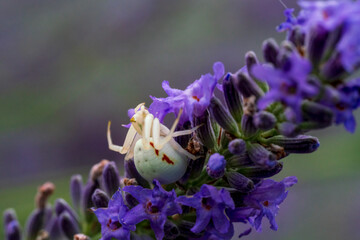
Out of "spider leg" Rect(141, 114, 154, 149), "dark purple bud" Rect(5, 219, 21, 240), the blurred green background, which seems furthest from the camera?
the blurred green background

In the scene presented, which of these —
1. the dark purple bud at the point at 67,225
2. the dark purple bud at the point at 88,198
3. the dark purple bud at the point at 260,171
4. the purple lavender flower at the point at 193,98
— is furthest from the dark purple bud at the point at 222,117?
the dark purple bud at the point at 67,225

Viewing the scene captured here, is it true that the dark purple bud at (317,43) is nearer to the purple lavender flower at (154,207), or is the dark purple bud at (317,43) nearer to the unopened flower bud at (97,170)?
the purple lavender flower at (154,207)

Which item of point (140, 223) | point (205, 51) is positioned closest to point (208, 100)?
point (140, 223)

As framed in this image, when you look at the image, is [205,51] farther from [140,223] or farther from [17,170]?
[140,223]

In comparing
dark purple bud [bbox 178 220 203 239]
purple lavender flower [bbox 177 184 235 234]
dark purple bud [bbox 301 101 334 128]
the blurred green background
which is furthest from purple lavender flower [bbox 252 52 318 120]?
the blurred green background

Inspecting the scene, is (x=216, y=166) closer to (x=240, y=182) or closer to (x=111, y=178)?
(x=240, y=182)

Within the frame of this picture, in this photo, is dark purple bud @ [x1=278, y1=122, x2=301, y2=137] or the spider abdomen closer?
dark purple bud @ [x1=278, y1=122, x2=301, y2=137]

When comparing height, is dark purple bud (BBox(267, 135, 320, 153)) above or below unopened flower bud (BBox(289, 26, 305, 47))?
below

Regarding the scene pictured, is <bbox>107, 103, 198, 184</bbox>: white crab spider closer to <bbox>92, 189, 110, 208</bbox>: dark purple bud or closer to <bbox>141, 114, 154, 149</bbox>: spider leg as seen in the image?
<bbox>141, 114, 154, 149</bbox>: spider leg
